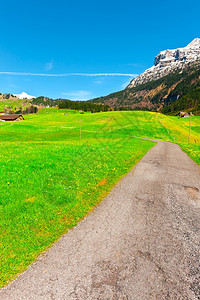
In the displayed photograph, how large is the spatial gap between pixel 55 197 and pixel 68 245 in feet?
11.4

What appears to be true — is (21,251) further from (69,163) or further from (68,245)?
(69,163)

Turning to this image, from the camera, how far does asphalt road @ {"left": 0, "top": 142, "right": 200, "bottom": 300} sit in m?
4.00

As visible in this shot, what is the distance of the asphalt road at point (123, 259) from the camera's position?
4.00 metres

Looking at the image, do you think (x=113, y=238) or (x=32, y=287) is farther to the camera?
(x=113, y=238)

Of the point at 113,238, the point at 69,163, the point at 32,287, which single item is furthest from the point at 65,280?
the point at 69,163

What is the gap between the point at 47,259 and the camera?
4.93 m

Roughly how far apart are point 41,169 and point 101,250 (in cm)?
890

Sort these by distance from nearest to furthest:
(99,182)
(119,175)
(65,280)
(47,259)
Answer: (65,280), (47,259), (99,182), (119,175)

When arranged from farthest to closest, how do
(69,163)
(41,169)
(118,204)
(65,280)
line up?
(69,163), (41,169), (118,204), (65,280)

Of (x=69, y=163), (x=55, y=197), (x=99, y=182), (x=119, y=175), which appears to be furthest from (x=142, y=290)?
(x=69, y=163)

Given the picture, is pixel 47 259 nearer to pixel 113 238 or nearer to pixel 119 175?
pixel 113 238

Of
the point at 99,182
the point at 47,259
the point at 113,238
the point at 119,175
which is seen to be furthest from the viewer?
the point at 119,175

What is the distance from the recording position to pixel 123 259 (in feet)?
16.4

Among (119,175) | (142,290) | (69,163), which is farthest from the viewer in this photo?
(69,163)
